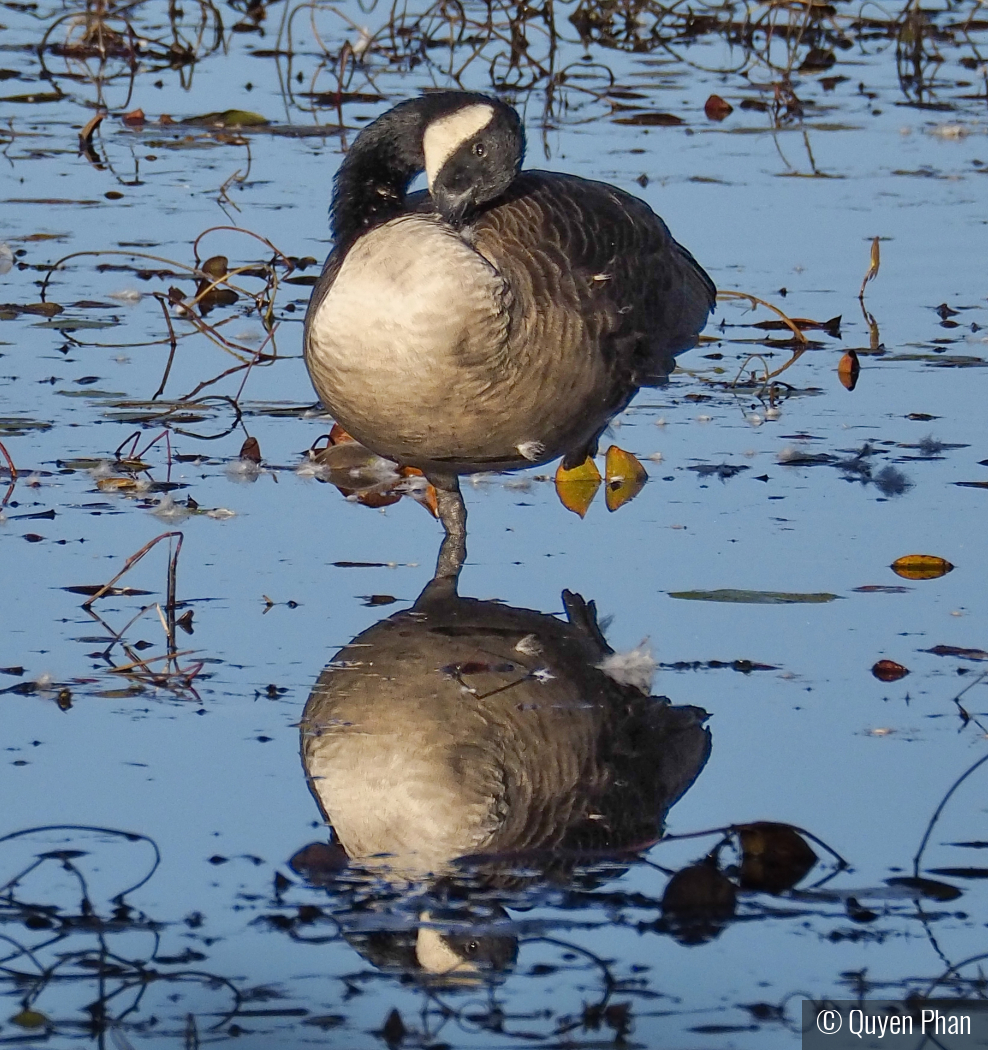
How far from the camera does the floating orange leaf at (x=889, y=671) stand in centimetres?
432

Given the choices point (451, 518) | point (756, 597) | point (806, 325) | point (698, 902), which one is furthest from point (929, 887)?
point (806, 325)

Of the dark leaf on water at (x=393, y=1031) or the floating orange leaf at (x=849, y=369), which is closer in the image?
the dark leaf on water at (x=393, y=1031)

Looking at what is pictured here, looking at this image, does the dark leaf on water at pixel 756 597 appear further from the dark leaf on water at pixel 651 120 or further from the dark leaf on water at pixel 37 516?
the dark leaf on water at pixel 651 120

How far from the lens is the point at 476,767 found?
372 centimetres

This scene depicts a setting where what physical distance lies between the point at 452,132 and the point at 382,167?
0.25m

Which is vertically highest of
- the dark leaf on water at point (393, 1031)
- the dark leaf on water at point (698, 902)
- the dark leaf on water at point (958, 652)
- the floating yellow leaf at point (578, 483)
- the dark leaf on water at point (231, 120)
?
the dark leaf on water at point (231, 120)

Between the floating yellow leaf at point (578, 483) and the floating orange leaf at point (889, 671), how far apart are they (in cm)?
143

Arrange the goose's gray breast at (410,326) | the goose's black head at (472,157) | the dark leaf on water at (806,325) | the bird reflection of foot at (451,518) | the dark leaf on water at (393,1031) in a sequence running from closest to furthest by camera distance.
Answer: the dark leaf on water at (393,1031) → the goose's gray breast at (410,326) → the goose's black head at (472,157) → the bird reflection of foot at (451,518) → the dark leaf on water at (806,325)

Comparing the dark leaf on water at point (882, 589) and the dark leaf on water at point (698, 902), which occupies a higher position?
the dark leaf on water at point (698, 902)

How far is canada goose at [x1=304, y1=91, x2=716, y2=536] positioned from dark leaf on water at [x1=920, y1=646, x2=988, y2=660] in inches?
45.5

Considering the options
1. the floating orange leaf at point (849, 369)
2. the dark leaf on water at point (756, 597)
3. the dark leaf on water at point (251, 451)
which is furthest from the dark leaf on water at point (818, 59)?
the dark leaf on water at point (756, 597)

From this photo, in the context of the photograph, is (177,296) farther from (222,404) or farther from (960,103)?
(960,103)

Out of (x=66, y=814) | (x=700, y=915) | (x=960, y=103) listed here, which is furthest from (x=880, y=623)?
(x=960, y=103)

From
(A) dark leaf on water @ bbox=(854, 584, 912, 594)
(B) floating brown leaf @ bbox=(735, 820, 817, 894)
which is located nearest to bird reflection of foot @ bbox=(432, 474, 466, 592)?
(A) dark leaf on water @ bbox=(854, 584, 912, 594)
